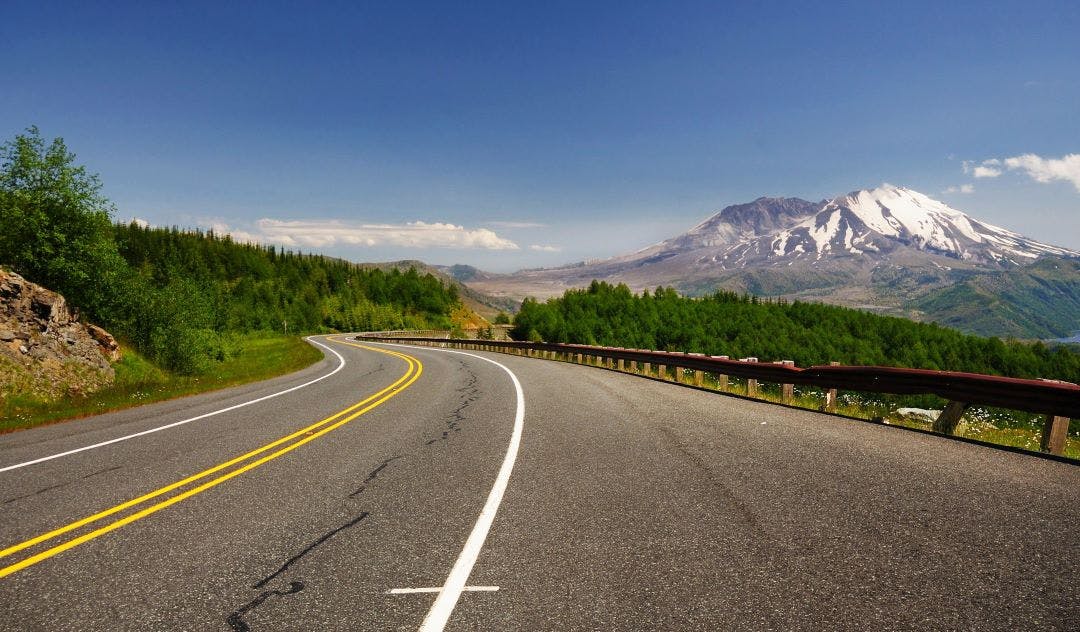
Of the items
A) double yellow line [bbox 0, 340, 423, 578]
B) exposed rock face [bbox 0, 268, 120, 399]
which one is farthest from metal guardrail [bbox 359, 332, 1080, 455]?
exposed rock face [bbox 0, 268, 120, 399]

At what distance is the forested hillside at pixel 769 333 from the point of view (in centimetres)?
12756

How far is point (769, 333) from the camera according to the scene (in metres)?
143

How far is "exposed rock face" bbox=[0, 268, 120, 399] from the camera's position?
15602mm

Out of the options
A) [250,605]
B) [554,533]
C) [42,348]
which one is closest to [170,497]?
[250,605]

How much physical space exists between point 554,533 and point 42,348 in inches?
816

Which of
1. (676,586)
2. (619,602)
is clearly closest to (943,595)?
(676,586)

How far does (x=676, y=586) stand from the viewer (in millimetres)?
3531

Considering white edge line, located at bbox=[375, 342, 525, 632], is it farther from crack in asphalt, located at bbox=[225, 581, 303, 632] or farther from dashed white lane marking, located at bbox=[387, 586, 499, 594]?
crack in asphalt, located at bbox=[225, 581, 303, 632]

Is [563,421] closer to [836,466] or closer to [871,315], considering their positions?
[836,466]

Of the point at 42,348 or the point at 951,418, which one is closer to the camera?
the point at 951,418

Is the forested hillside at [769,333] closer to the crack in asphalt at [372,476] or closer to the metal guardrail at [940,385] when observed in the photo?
the metal guardrail at [940,385]

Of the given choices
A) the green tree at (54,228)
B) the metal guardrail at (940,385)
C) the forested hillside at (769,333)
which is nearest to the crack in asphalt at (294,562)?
the metal guardrail at (940,385)

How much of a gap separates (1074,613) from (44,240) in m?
33.9

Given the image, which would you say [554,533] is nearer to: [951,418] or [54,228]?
[951,418]
